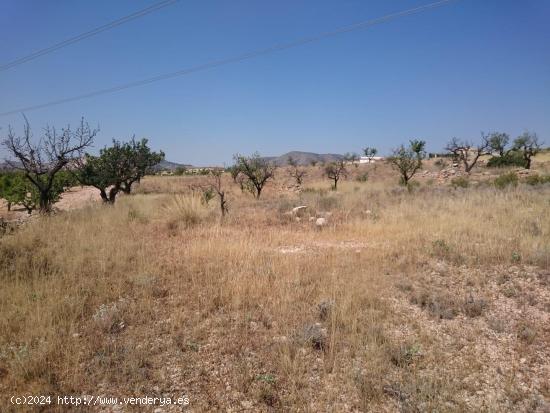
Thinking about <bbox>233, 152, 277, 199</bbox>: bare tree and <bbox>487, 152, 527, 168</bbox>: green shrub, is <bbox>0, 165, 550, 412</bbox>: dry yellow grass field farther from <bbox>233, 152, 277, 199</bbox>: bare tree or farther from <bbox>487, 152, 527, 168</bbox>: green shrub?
<bbox>487, 152, 527, 168</bbox>: green shrub

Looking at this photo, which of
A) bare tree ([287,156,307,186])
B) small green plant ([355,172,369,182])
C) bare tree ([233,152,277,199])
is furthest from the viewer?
bare tree ([287,156,307,186])

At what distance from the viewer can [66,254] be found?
20.3 feet

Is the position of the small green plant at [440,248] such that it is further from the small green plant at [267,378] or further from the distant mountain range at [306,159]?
the distant mountain range at [306,159]

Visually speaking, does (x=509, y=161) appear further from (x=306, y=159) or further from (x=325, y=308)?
(x=306, y=159)

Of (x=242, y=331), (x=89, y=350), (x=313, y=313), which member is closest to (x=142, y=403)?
(x=89, y=350)

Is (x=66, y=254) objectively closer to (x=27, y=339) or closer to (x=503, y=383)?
(x=27, y=339)

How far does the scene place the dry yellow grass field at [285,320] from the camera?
295 centimetres

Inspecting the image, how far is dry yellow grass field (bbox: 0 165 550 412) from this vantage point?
2951mm

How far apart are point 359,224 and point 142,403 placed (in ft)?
26.1

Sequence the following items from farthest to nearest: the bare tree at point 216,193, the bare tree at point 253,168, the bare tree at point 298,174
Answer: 1. the bare tree at point 298,174
2. the bare tree at point 253,168
3. the bare tree at point 216,193

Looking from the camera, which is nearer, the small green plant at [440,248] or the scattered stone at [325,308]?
the scattered stone at [325,308]

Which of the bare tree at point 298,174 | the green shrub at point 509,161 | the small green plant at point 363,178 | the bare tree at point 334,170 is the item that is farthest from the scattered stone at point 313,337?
the green shrub at point 509,161

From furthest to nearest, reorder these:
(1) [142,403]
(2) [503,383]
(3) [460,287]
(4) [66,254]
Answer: (4) [66,254], (3) [460,287], (2) [503,383], (1) [142,403]

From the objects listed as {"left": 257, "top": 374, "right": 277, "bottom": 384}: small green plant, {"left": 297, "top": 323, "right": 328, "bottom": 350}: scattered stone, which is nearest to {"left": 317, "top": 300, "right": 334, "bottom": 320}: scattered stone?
{"left": 297, "top": 323, "right": 328, "bottom": 350}: scattered stone
